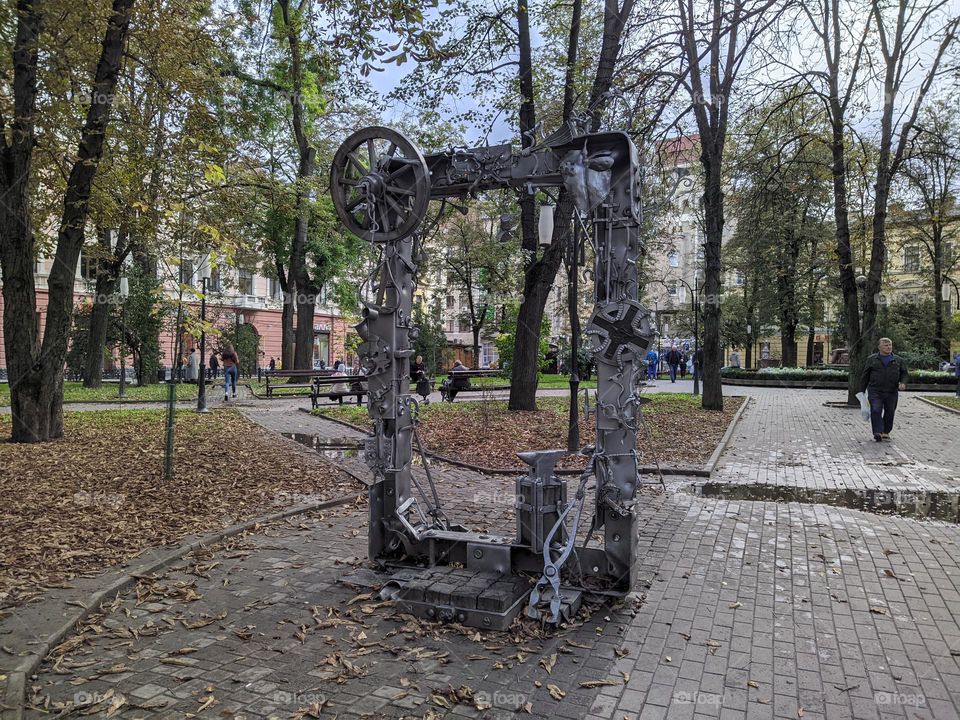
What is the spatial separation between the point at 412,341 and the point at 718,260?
590 inches

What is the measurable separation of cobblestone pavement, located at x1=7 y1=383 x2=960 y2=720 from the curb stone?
9 centimetres

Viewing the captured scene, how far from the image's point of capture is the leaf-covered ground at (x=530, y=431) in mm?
11195

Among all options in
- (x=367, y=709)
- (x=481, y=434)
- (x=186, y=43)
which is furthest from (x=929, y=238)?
(x=367, y=709)

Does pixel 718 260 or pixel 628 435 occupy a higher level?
pixel 718 260

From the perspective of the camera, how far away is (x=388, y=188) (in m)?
5.23

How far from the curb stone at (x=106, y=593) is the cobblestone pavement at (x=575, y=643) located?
87 mm

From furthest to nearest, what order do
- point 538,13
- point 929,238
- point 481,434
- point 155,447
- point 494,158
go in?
1. point 929,238
2. point 538,13
3. point 481,434
4. point 155,447
5. point 494,158

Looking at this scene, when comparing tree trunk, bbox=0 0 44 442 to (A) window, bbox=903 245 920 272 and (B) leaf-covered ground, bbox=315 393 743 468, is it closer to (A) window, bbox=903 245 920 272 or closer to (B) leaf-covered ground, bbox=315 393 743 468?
(B) leaf-covered ground, bbox=315 393 743 468

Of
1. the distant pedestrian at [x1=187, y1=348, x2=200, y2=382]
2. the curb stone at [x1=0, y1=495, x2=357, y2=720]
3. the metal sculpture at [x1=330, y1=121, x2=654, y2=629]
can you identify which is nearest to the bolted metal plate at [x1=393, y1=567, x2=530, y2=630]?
the metal sculpture at [x1=330, y1=121, x2=654, y2=629]

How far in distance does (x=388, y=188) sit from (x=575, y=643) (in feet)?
11.5

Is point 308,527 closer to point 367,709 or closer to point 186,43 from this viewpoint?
point 367,709

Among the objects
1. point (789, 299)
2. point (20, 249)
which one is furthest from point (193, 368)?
point (789, 299)

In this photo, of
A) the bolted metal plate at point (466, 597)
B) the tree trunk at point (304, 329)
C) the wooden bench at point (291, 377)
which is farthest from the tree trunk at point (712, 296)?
the tree trunk at point (304, 329)

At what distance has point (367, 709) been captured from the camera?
3369 millimetres
